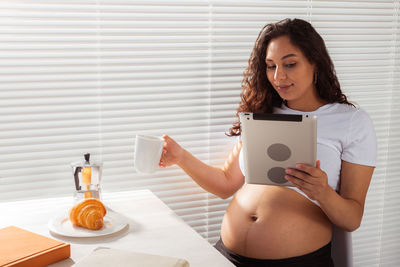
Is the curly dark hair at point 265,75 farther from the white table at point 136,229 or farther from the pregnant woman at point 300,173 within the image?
the white table at point 136,229

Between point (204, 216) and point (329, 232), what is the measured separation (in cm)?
56

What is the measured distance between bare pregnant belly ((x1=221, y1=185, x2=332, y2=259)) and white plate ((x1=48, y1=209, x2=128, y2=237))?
412 mm

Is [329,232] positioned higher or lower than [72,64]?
lower

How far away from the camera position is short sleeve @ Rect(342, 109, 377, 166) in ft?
5.01

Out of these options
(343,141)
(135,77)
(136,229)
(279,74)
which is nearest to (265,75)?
(279,74)

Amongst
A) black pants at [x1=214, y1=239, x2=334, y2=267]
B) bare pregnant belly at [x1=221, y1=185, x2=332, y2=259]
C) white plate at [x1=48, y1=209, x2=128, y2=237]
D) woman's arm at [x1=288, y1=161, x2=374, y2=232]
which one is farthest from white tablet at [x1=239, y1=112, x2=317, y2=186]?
white plate at [x1=48, y1=209, x2=128, y2=237]

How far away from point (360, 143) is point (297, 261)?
44cm

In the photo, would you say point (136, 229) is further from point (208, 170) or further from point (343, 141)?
point (343, 141)

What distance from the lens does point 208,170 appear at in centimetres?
171

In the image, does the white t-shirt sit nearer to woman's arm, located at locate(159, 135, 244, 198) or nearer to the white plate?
woman's arm, located at locate(159, 135, 244, 198)

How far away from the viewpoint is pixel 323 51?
1590 millimetres

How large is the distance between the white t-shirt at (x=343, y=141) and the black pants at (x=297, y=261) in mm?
204

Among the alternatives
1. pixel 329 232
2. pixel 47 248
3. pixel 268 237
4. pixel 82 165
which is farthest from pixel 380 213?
pixel 47 248

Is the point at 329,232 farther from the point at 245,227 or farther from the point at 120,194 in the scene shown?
the point at 120,194
